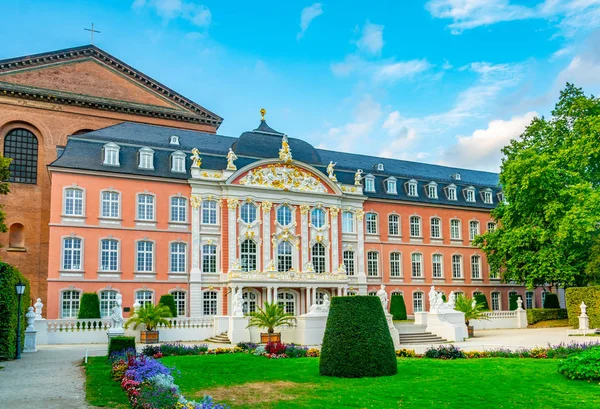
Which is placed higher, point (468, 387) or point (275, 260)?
point (275, 260)

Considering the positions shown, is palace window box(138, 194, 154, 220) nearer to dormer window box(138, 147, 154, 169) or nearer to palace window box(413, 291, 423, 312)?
dormer window box(138, 147, 154, 169)

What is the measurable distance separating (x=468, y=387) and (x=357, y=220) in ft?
94.7

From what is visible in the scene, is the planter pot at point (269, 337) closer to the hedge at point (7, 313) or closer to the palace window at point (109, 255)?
the hedge at point (7, 313)

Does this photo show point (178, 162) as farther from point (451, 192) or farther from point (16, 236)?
point (451, 192)

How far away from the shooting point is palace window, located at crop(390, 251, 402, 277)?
4272 centimetres

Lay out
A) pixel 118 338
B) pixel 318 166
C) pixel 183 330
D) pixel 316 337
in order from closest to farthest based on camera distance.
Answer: pixel 118 338, pixel 316 337, pixel 183 330, pixel 318 166

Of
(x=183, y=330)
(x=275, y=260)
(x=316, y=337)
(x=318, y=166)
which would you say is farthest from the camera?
(x=318, y=166)

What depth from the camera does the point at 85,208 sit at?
111ft

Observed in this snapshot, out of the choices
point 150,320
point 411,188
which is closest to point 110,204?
point 150,320

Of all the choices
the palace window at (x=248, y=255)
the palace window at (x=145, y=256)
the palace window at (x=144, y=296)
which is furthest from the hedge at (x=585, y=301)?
the palace window at (x=145, y=256)

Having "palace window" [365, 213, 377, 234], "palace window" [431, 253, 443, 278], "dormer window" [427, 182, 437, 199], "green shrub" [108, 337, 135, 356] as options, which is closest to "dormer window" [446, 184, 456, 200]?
"dormer window" [427, 182, 437, 199]

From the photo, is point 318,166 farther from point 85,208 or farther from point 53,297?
point 53,297

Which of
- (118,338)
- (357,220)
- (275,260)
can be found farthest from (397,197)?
(118,338)

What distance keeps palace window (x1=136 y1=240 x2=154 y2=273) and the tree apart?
842 inches
